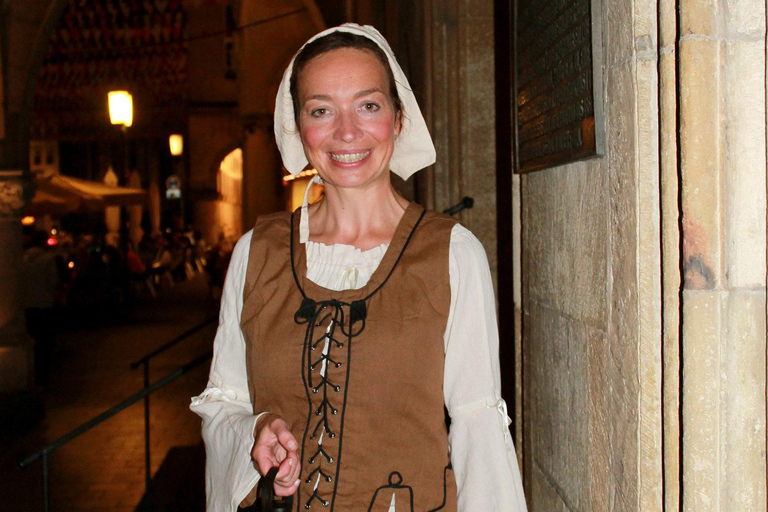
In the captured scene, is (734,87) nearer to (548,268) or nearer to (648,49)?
(648,49)

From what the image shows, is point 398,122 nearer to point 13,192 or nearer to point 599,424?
point 599,424

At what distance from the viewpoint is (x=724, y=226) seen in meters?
1.26

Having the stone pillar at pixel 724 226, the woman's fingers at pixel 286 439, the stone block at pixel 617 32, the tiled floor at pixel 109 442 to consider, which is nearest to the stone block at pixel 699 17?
the stone pillar at pixel 724 226

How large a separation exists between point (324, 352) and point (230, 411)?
28 centimetres

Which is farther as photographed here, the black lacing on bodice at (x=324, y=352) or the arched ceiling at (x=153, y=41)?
the arched ceiling at (x=153, y=41)

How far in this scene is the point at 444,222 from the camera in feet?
5.91

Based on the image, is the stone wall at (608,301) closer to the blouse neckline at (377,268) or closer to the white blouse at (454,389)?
the white blouse at (454,389)

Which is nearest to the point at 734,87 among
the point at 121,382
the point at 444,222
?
the point at 444,222

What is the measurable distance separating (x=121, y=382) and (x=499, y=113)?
6.51 metres

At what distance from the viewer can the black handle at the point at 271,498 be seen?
150 cm

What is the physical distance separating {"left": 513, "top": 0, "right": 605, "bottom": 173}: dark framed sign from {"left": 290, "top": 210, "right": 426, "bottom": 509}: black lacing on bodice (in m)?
0.47

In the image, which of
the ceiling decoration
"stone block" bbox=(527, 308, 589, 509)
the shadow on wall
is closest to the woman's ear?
"stone block" bbox=(527, 308, 589, 509)

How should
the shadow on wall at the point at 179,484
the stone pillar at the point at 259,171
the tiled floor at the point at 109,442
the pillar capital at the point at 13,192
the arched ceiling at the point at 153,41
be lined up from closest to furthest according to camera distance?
1. the shadow on wall at the point at 179,484
2. the tiled floor at the point at 109,442
3. the pillar capital at the point at 13,192
4. the arched ceiling at the point at 153,41
5. the stone pillar at the point at 259,171

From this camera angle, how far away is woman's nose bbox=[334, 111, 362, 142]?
1.78 meters
